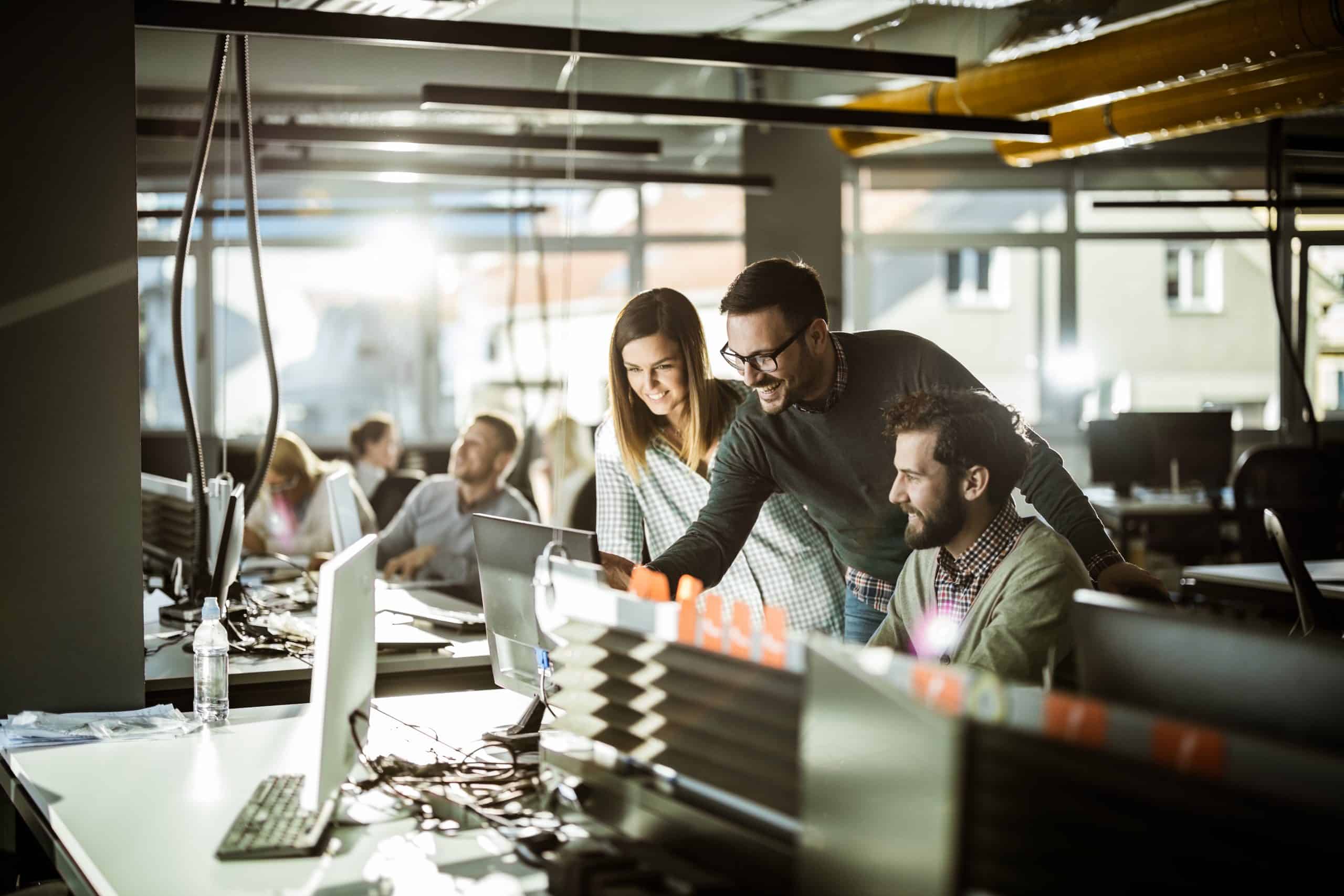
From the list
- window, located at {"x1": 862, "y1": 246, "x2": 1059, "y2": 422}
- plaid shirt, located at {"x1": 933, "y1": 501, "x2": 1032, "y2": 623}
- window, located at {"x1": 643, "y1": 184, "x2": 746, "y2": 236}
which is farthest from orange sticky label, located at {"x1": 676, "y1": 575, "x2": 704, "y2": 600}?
window, located at {"x1": 643, "y1": 184, "x2": 746, "y2": 236}

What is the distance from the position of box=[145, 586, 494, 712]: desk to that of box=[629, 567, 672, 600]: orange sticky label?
482 mm

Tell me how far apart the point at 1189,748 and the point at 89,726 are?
7.28ft

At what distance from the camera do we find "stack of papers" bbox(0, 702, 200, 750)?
242 centimetres

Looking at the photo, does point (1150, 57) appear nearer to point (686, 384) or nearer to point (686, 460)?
point (686, 384)

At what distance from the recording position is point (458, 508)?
5.18 m

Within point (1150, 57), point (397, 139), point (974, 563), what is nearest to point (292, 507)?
point (397, 139)

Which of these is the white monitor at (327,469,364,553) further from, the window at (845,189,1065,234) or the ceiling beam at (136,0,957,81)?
the window at (845,189,1065,234)

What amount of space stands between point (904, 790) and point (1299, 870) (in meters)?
0.30

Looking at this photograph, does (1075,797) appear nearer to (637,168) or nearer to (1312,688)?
(1312,688)

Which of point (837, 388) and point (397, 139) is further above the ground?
point (397, 139)

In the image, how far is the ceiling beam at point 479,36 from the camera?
2.64 m

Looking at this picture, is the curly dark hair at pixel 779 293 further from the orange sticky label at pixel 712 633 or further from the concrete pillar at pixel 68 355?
the orange sticky label at pixel 712 633

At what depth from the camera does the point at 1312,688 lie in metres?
1.25

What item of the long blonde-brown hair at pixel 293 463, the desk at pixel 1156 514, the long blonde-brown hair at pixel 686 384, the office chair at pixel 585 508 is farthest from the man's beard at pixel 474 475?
the desk at pixel 1156 514
